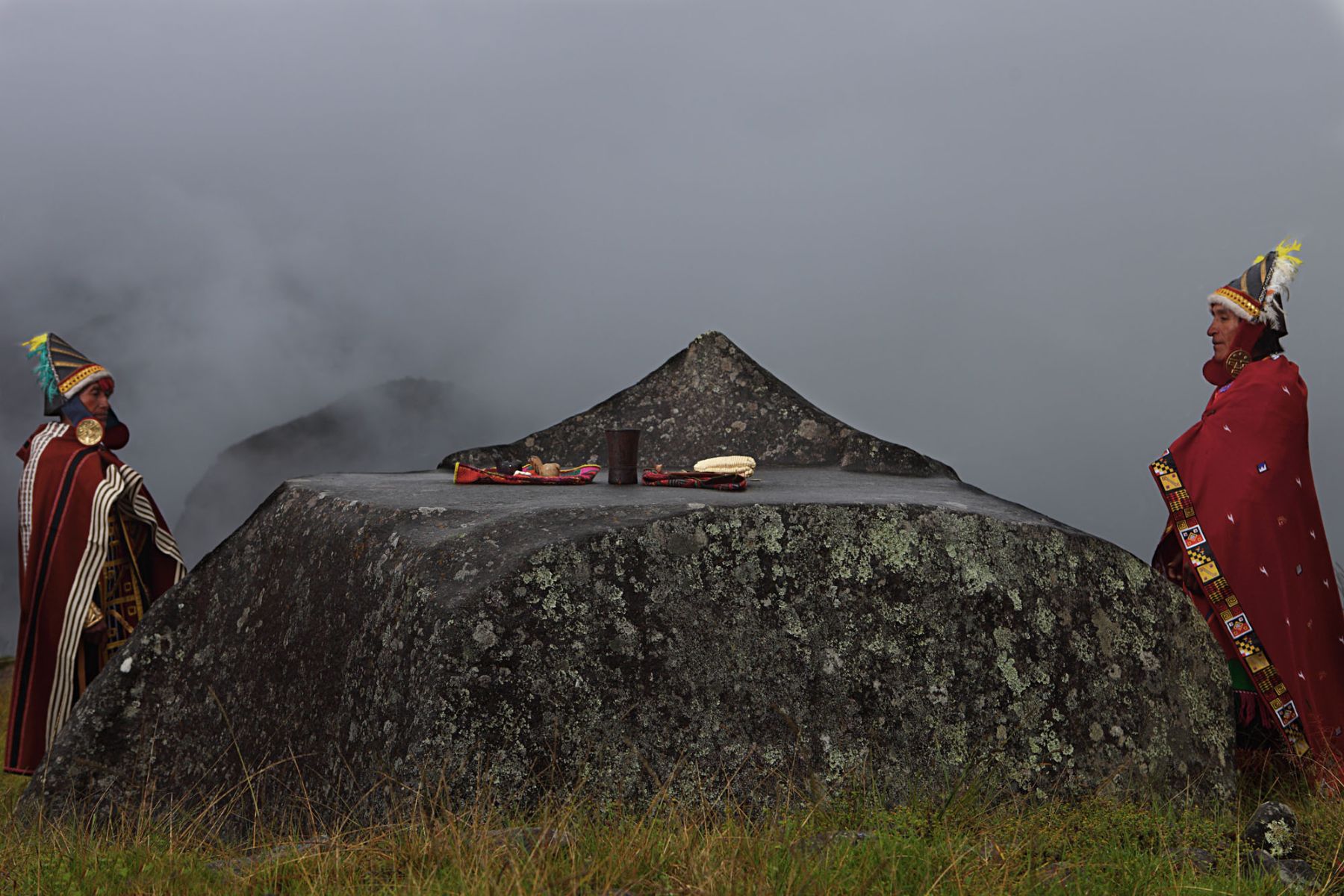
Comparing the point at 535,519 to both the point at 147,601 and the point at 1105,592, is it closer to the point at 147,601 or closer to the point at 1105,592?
the point at 1105,592

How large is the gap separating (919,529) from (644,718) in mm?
1129

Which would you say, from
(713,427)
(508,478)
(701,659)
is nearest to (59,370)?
(508,478)

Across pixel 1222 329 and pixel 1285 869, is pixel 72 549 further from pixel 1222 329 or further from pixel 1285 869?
pixel 1222 329

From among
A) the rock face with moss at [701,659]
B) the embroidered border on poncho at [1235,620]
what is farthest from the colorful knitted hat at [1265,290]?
the rock face with moss at [701,659]

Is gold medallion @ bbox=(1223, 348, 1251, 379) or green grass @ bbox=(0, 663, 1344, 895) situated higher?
gold medallion @ bbox=(1223, 348, 1251, 379)

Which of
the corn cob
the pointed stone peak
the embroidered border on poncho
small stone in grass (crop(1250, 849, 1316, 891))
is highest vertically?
the pointed stone peak

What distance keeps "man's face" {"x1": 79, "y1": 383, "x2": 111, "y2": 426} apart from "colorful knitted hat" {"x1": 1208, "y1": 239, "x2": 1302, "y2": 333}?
5762 mm

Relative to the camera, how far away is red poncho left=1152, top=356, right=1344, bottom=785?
4727 mm

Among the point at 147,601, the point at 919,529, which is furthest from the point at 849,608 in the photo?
the point at 147,601

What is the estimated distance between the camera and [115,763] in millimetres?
4449

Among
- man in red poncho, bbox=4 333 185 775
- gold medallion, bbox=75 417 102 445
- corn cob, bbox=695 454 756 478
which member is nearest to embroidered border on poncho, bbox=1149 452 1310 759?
corn cob, bbox=695 454 756 478

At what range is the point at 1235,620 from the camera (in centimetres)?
477

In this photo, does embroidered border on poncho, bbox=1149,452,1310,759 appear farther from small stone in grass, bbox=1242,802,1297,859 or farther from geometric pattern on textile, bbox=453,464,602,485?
geometric pattern on textile, bbox=453,464,602,485

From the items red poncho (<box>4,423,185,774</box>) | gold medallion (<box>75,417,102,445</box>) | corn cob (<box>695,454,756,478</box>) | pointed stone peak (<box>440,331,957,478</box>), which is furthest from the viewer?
pointed stone peak (<box>440,331,957,478</box>)
